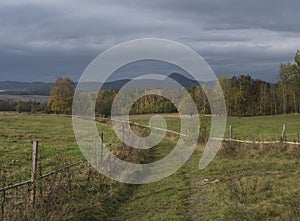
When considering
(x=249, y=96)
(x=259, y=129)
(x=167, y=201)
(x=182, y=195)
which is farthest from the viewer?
(x=249, y=96)

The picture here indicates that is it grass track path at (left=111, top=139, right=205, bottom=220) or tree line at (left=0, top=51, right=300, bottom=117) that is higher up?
tree line at (left=0, top=51, right=300, bottom=117)

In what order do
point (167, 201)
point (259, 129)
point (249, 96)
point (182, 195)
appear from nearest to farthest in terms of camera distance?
point (167, 201) < point (182, 195) < point (259, 129) < point (249, 96)

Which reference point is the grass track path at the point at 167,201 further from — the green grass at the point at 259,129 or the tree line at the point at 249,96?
the tree line at the point at 249,96

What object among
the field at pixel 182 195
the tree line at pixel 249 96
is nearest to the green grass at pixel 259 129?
the field at pixel 182 195

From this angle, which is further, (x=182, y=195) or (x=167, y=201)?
(x=182, y=195)

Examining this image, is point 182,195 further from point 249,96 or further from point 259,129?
point 249,96

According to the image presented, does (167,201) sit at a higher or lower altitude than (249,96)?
lower

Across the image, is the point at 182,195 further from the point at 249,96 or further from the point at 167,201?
the point at 249,96

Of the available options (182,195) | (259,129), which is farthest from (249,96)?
(182,195)

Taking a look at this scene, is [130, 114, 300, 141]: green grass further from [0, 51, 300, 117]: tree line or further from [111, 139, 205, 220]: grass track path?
[0, 51, 300, 117]: tree line

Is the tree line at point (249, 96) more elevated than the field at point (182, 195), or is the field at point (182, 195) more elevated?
the tree line at point (249, 96)

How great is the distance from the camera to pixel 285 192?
9.93m

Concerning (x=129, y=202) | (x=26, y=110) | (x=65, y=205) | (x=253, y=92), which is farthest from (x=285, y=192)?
(x=26, y=110)

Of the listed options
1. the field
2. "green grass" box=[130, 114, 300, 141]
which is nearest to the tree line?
"green grass" box=[130, 114, 300, 141]
